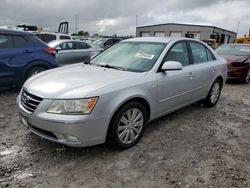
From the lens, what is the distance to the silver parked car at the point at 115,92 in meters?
2.85

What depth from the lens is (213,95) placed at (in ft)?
18.0

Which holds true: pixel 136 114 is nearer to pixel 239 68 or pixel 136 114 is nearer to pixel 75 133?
pixel 75 133

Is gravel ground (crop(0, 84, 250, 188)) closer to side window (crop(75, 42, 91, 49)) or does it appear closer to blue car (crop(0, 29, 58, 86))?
blue car (crop(0, 29, 58, 86))

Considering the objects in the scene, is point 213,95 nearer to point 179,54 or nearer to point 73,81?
point 179,54

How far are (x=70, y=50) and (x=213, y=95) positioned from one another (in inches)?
254

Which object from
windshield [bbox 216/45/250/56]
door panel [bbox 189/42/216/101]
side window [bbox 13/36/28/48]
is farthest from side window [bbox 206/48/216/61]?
windshield [bbox 216/45/250/56]

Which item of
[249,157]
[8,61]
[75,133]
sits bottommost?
[249,157]

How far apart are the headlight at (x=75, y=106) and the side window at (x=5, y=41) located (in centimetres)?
364

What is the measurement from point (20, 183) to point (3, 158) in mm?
638

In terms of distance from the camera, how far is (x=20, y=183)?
264cm

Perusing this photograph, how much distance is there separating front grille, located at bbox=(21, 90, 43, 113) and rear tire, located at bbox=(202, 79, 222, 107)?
372 cm

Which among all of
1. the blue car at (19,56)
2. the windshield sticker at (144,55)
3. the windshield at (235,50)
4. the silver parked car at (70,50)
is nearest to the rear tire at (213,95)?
the windshield sticker at (144,55)

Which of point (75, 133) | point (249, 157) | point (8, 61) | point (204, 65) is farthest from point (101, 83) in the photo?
point (8, 61)

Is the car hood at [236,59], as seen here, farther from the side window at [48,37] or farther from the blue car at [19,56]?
the side window at [48,37]
